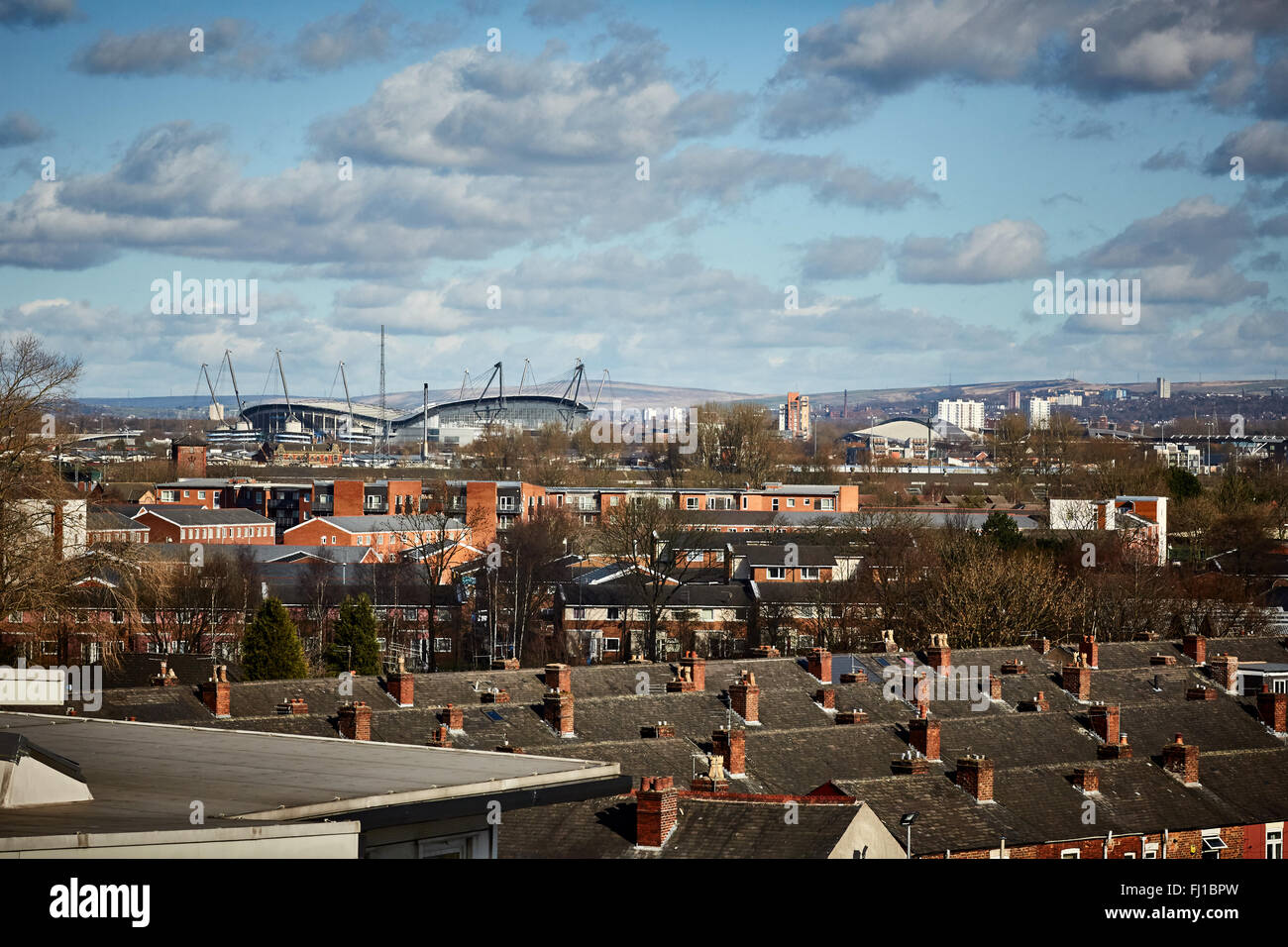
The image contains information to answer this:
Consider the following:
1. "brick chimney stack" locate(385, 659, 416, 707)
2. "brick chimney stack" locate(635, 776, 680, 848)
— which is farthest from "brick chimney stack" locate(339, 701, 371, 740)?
"brick chimney stack" locate(635, 776, 680, 848)

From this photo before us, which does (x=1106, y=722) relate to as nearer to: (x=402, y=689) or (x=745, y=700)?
(x=745, y=700)

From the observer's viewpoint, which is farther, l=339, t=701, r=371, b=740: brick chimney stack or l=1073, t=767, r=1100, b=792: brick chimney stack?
l=1073, t=767, r=1100, b=792: brick chimney stack

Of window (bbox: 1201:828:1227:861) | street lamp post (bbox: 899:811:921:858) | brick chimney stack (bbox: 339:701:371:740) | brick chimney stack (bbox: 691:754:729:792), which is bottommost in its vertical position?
window (bbox: 1201:828:1227:861)

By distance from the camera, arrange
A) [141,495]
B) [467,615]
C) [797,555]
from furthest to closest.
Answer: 1. [141,495]
2. [797,555]
3. [467,615]

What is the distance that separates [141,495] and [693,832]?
95.8 metres

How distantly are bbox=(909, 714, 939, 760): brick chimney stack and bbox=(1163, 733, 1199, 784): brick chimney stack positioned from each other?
14.7ft

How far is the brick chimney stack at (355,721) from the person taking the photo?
87.9 ft

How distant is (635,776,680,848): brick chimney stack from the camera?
19.0 m

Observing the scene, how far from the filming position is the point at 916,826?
23875 mm

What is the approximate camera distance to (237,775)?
1540cm

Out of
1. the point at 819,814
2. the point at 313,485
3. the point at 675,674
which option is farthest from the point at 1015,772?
the point at 313,485

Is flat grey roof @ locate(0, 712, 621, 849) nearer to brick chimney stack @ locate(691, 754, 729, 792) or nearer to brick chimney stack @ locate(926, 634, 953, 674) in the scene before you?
brick chimney stack @ locate(691, 754, 729, 792)

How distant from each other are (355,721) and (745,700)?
23.8 ft
